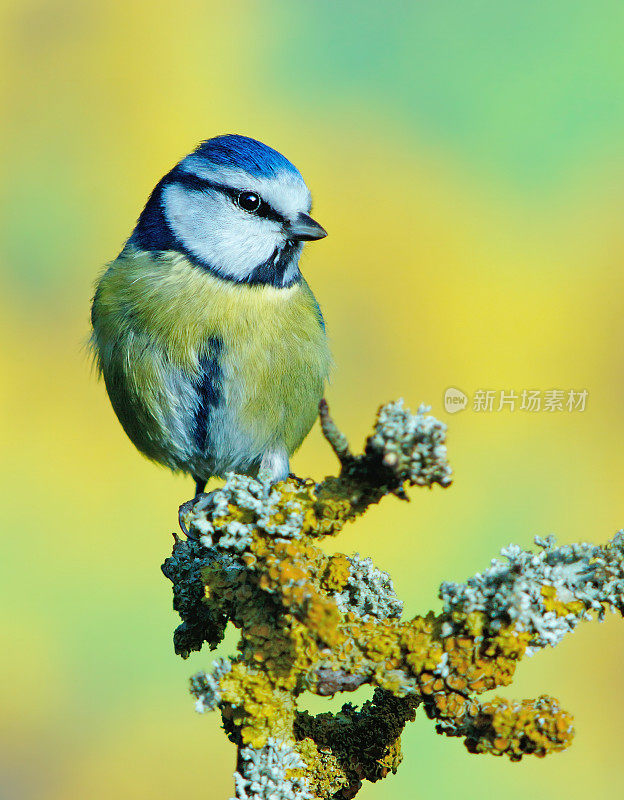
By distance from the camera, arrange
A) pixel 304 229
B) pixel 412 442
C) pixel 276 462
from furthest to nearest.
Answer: pixel 276 462 < pixel 304 229 < pixel 412 442

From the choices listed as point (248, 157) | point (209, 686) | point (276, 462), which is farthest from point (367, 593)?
point (248, 157)

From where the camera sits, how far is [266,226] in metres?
0.99

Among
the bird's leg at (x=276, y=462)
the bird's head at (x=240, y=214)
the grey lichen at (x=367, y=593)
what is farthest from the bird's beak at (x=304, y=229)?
the grey lichen at (x=367, y=593)

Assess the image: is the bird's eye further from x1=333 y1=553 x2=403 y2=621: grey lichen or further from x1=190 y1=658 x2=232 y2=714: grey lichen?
x1=190 y1=658 x2=232 y2=714: grey lichen

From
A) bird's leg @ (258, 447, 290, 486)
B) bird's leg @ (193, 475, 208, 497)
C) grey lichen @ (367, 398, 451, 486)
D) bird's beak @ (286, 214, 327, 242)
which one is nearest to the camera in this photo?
grey lichen @ (367, 398, 451, 486)

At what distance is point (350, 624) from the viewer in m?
0.66

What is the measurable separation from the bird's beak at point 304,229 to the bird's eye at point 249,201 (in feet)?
0.17

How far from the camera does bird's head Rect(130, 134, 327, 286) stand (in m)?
0.98

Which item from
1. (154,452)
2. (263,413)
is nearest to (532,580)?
(263,413)

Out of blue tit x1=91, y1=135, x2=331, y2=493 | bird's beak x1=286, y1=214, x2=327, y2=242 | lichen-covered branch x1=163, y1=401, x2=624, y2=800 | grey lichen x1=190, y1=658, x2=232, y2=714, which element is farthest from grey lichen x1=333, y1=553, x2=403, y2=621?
bird's beak x1=286, y1=214, x2=327, y2=242

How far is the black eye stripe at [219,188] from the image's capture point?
985 millimetres

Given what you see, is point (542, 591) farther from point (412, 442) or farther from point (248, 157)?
point (248, 157)

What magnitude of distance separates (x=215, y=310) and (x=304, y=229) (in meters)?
0.16

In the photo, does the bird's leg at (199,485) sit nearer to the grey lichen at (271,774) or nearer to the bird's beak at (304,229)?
the bird's beak at (304,229)
